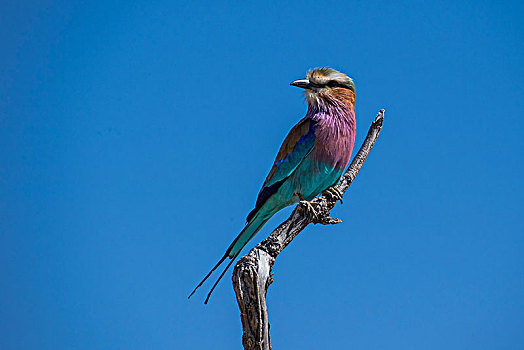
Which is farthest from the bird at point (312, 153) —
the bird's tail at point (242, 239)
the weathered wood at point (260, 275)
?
the weathered wood at point (260, 275)

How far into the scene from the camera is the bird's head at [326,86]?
2.71 meters

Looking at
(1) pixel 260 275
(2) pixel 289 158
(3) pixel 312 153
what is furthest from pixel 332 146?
(1) pixel 260 275

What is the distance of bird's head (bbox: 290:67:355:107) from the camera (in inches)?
107

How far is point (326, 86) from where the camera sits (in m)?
2.72

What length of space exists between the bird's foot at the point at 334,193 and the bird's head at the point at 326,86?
1.54 ft

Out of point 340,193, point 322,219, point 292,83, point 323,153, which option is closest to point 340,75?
point 292,83

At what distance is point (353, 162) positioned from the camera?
2.71m

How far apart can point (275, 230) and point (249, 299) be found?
389mm

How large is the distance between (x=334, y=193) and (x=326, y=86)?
590 millimetres

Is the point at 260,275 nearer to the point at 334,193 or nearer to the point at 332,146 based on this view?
the point at 334,193

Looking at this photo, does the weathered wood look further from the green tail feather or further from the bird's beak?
the bird's beak

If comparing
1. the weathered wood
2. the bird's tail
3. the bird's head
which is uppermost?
the bird's head

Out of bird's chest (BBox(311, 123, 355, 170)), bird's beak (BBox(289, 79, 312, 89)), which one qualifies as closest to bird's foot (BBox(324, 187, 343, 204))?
bird's chest (BBox(311, 123, 355, 170))

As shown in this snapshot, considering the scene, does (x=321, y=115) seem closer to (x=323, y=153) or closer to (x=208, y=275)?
(x=323, y=153)
